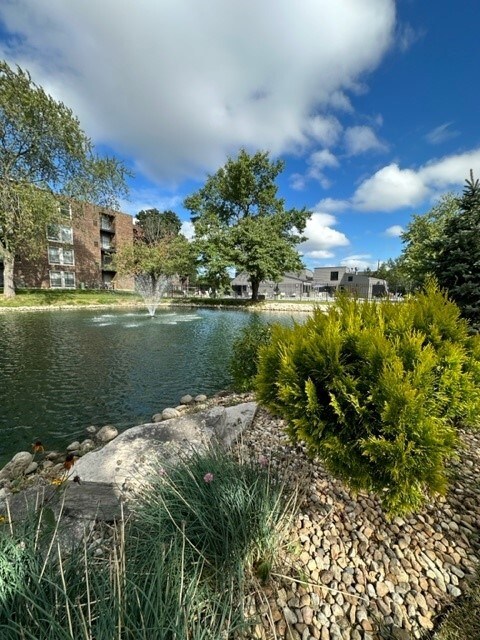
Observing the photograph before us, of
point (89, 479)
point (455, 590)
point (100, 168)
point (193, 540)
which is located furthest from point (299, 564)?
→ point (100, 168)

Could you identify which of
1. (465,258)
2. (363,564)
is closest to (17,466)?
(363,564)

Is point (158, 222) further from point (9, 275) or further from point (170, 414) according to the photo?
point (170, 414)

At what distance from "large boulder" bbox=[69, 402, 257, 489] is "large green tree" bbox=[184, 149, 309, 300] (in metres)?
24.4

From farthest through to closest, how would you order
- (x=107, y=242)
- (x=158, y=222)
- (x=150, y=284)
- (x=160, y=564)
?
(x=158, y=222) → (x=107, y=242) → (x=150, y=284) → (x=160, y=564)

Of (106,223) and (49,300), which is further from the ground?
(106,223)

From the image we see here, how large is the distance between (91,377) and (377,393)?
7.64m

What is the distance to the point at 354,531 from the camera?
2.12m

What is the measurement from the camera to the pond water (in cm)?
540

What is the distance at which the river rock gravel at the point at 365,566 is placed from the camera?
1562 mm

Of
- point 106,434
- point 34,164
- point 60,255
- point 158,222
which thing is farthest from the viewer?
point 158,222

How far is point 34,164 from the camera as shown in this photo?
21.9 metres

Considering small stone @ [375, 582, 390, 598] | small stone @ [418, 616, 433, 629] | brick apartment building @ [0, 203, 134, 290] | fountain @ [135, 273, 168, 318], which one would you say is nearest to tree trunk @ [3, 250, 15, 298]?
brick apartment building @ [0, 203, 134, 290]

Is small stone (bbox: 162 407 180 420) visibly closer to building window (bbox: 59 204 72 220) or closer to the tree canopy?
building window (bbox: 59 204 72 220)

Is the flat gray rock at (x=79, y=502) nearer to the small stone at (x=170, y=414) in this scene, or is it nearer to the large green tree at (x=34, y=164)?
the small stone at (x=170, y=414)
